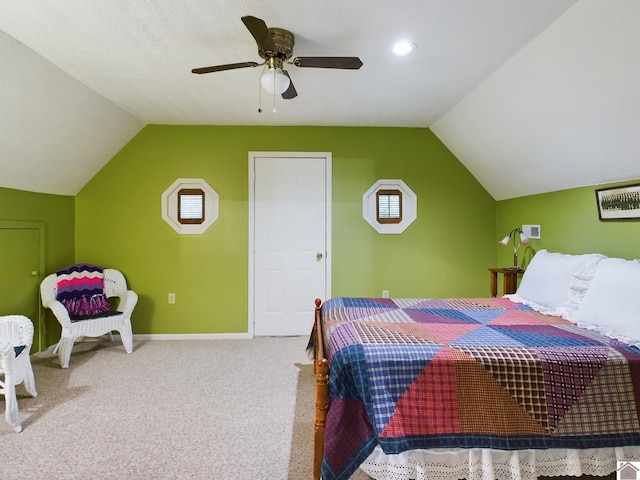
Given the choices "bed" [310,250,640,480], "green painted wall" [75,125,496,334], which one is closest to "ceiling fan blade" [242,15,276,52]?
"bed" [310,250,640,480]

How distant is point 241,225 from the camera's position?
160 inches

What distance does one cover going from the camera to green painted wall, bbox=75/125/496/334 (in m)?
4.00

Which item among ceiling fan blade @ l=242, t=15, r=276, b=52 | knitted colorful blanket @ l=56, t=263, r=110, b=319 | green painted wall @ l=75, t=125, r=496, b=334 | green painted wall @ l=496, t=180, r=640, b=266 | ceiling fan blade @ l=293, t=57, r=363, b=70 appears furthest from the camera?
green painted wall @ l=75, t=125, r=496, b=334

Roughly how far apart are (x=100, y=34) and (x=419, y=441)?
2895 millimetres

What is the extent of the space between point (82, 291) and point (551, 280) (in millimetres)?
4258

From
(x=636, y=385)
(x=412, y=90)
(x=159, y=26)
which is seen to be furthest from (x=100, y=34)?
(x=636, y=385)

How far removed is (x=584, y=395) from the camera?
5.27 ft

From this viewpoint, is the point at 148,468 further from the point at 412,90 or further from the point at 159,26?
the point at 412,90

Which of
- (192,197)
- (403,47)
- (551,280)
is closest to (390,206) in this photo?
(551,280)

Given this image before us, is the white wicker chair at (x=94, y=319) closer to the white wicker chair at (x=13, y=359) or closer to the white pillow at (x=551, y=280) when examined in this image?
the white wicker chair at (x=13, y=359)

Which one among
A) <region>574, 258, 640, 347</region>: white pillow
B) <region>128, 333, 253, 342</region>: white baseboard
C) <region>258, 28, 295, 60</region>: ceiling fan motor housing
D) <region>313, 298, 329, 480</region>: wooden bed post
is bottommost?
<region>128, 333, 253, 342</region>: white baseboard

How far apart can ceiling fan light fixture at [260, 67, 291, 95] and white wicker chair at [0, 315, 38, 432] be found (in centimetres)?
226

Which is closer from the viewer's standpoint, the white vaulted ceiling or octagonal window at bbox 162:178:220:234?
the white vaulted ceiling

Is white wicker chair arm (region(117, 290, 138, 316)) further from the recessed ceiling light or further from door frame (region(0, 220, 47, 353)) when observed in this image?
the recessed ceiling light
